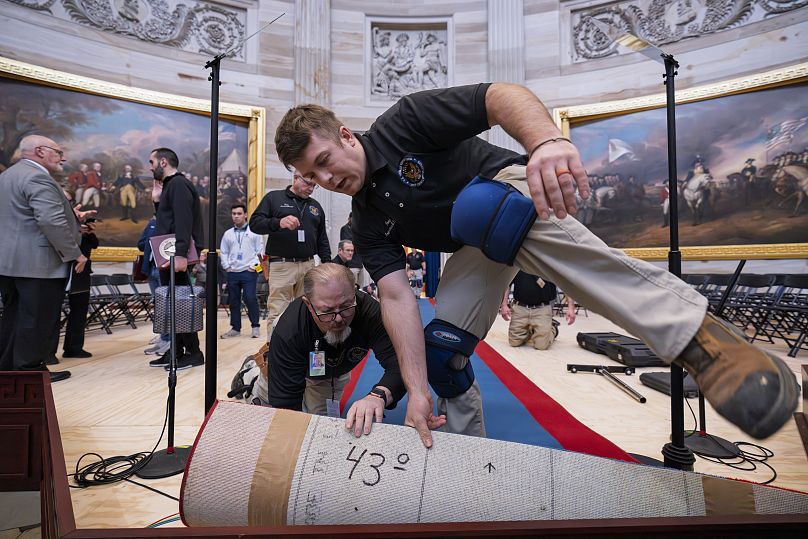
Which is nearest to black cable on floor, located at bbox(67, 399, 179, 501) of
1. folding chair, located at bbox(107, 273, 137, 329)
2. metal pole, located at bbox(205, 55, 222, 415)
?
metal pole, located at bbox(205, 55, 222, 415)

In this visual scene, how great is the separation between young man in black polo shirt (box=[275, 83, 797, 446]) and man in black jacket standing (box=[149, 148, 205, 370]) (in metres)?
2.34

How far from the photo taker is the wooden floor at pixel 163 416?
1.54 m

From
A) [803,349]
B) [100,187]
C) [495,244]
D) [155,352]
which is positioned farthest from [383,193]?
[100,187]

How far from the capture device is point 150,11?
8492 mm

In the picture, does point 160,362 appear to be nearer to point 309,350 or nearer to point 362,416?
point 309,350

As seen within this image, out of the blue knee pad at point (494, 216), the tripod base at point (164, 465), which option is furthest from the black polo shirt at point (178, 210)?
the blue knee pad at point (494, 216)

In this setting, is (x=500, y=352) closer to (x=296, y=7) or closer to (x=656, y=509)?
(x=656, y=509)

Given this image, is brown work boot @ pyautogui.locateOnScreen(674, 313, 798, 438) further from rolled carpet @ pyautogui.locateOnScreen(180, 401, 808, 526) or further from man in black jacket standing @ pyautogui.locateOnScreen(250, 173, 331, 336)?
man in black jacket standing @ pyautogui.locateOnScreen(250, 173, 331, 336)

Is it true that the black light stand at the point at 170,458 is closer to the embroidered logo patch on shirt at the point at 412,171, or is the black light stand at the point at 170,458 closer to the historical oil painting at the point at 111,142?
the embroidered logo patch on shirt at the point at 412,171

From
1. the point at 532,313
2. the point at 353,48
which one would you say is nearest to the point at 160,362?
the point at 532,313

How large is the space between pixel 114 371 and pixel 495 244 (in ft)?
11.5

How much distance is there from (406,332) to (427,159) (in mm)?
535

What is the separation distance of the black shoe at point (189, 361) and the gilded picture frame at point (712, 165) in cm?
790

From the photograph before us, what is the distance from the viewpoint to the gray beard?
1.80m
